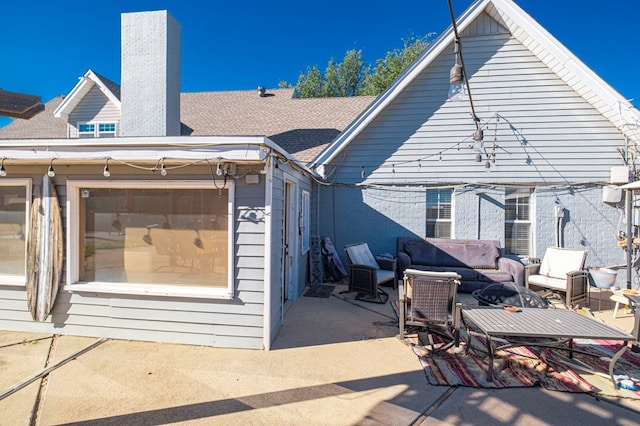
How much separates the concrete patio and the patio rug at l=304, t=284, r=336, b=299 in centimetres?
218

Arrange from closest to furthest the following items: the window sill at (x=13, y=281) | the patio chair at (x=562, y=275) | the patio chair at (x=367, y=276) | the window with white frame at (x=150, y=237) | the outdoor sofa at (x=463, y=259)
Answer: the window with white frame at (x=150, y=237) → the window sill at (x=13, y=281) → the patio chair at (x=562, y=275) → the patio chair at (x=367, y=276) → the outdoor sofa at (x=463, y=259)

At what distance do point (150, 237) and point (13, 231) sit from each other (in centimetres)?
200

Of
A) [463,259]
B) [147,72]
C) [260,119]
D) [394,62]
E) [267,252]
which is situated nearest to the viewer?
[267,252]

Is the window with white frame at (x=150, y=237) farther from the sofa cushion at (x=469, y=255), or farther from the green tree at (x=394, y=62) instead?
the green tree at (x=394, y=62)

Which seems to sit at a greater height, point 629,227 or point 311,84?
point 311,84

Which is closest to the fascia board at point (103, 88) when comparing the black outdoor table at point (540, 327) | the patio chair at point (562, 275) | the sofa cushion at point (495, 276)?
the black outdoor table at point (540, 327)

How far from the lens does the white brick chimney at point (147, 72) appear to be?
17.4ft

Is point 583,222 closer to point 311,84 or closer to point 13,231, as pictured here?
point 13,231

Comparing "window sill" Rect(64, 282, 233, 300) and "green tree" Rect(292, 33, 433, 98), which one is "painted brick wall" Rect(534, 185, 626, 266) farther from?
"green tree" Rect(292, 33, 433, 98)

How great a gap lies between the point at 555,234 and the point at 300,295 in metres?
5.89

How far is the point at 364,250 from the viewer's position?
7.12 m

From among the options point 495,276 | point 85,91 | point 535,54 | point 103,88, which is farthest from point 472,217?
point 85,91

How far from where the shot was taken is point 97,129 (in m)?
9.20

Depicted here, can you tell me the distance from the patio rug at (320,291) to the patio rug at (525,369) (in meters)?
2.53
